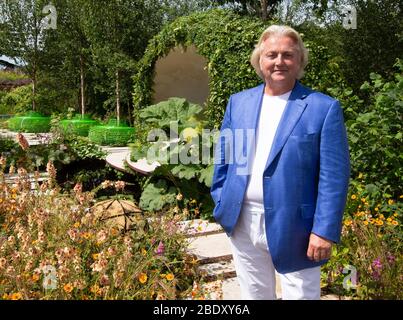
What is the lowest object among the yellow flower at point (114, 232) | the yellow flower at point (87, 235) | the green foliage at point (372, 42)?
the yellow flower at point (114, 232)

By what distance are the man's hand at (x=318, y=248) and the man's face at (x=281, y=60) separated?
2.45 feet

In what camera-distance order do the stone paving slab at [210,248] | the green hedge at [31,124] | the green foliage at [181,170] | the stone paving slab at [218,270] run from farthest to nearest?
the green hedge at [31,124] < the green foliage at [181,170] < the stone paving slab at [210,248] < the stone paving slab at [218,270]

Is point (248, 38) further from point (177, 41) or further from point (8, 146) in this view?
point (8, 146)

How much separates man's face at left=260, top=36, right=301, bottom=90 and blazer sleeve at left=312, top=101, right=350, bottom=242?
282 mm

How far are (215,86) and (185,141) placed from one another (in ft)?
4.48

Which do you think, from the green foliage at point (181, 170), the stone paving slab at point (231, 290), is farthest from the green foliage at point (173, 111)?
the stone paving slab at point (231, 290)

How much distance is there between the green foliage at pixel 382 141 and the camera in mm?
4090

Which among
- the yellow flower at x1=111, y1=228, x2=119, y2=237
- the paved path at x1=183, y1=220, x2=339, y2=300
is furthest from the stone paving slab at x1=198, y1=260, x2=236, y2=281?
the yellow flower at x1=111, y1=228, x2=119, y2=237

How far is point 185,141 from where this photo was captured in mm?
5375

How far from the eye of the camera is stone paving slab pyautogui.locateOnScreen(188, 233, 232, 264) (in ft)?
12.5

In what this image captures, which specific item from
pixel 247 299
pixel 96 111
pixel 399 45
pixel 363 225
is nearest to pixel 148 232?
pixel 247 299

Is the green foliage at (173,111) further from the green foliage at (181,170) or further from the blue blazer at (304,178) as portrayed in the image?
the blue blazer at (304,178)

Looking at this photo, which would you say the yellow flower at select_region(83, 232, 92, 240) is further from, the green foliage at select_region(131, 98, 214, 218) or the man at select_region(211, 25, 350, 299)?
the green foliage at select_region(131, 98, 214, 218)

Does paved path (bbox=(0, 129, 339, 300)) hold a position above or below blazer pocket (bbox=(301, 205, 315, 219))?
below
